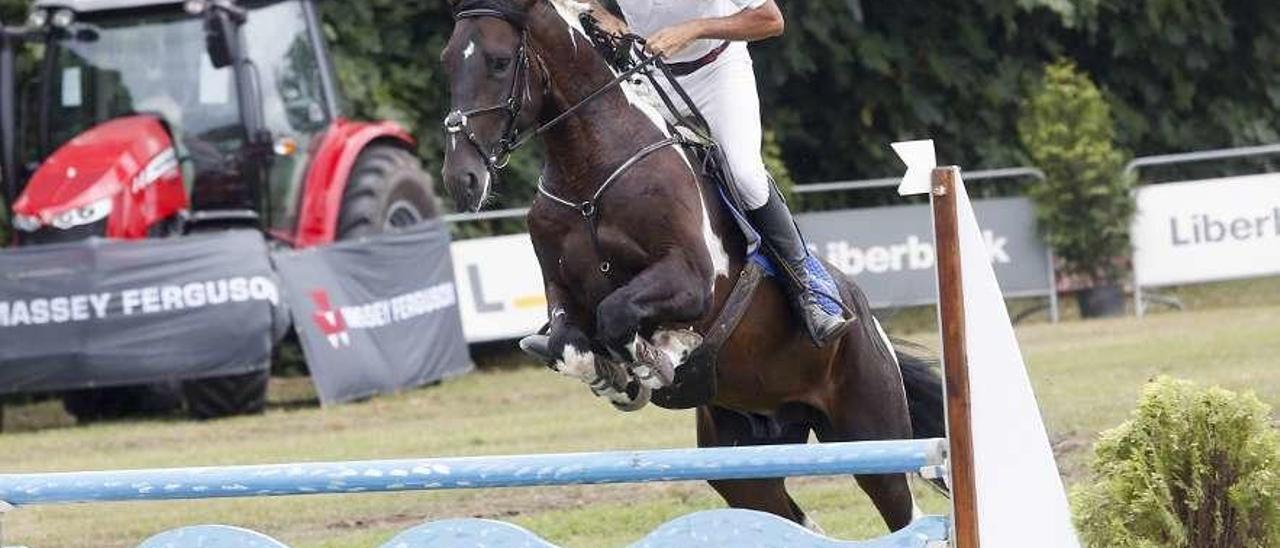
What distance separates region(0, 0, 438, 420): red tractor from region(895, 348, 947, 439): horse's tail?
750 centimetres

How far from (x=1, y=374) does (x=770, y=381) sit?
26.0 feet

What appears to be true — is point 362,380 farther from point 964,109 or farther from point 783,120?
point 964,109

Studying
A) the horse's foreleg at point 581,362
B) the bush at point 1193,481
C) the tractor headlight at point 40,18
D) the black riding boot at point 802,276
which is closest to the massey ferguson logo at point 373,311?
the tractor headlight at point 40,18

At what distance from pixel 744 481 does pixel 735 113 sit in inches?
43.2

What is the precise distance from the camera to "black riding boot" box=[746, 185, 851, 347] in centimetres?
663

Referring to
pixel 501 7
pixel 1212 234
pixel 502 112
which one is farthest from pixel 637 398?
pixel 1212 234

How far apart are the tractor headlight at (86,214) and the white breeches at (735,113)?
26.6 feet

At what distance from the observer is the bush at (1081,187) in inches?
711

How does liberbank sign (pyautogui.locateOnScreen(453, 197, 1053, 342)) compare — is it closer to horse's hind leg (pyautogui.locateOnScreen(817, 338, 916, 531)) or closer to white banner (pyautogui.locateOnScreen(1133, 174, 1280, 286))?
white banner (pyautogui.locateOnScreen(1133, 174, 1280, 286))

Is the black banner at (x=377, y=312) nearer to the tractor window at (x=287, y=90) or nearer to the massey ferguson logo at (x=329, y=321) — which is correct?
the massey ferguson logo at (x=329, y=321)

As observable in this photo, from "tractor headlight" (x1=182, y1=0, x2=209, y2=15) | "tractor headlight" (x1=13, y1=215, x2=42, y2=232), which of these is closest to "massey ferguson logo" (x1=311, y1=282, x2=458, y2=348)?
"tractor headlight" (x1=13, y1=215, x2=42, y2=232)

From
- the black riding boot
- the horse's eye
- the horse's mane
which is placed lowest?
the black riding boot

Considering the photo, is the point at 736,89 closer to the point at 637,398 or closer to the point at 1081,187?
the point at 637,398

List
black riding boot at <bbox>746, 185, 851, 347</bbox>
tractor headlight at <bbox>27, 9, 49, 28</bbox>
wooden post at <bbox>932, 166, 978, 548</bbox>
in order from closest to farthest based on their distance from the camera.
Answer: wooden post at <bbox>932, 166, 978, 548</bbox>
black riding boot at <bbox>746, 185, 851, 347</bbox>
tractor headlight at <bbox>27, 9, 49, 28</bbox>
